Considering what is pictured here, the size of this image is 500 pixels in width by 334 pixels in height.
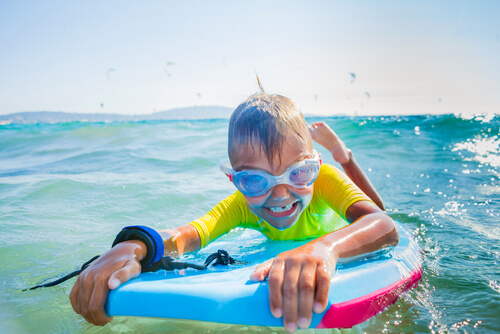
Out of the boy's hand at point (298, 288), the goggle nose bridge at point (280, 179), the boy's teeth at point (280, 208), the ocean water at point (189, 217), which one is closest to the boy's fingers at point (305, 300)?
the boy's hand at point (298, 288)

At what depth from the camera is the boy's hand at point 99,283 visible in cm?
148

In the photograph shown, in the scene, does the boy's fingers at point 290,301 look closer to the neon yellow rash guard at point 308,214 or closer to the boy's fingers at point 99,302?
the boy's fingers at point 99,302

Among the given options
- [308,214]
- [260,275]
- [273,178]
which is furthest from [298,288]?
[308,214]

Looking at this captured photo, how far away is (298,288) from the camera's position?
1.25 meters

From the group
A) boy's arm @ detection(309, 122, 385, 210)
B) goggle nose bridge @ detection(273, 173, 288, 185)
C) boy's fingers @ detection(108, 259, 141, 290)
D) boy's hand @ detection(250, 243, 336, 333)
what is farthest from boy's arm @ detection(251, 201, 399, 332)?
boy's arm @ detection(309, 122, 385, 210)

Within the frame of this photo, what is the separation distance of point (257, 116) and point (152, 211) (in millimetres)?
3019

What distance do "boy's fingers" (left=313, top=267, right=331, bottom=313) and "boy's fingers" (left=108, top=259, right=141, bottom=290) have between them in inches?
33.1

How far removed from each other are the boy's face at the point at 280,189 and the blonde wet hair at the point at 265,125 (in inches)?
1.2

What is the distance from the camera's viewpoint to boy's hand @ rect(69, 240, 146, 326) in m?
1.48

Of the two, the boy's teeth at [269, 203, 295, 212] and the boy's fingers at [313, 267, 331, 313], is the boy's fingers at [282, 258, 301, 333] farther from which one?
the boy's teeth at [269, 203, 295, 212]

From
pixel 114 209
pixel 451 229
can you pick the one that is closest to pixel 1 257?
pixel 114 209

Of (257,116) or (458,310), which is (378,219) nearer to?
(458,310)

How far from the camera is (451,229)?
3.51 meters

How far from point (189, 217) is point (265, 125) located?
8.95ft
